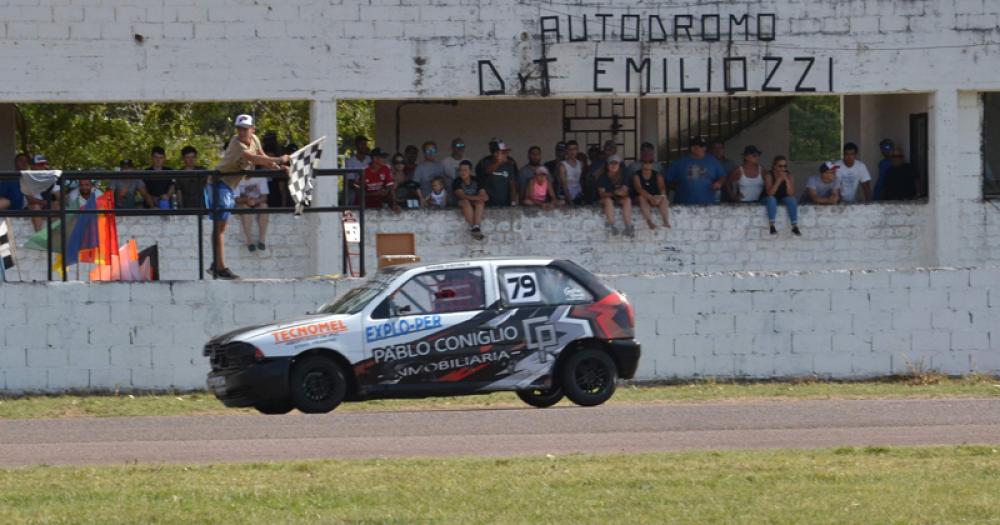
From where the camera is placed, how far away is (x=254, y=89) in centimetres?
2236

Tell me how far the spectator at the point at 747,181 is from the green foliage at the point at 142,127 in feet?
44.7

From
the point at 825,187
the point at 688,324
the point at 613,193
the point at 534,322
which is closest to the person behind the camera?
the point at 534,322

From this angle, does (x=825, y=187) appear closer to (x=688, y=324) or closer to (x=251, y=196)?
(x=688, y=324)

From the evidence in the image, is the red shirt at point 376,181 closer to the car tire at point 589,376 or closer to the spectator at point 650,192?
the spectator at point 650,192

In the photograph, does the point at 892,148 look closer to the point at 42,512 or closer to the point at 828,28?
the point at 828,28

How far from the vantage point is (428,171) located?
75.7 ft

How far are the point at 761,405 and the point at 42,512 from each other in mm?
8839

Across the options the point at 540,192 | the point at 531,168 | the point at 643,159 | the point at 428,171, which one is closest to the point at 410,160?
the point at 428,171

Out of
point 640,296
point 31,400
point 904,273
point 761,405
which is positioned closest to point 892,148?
point 904,273

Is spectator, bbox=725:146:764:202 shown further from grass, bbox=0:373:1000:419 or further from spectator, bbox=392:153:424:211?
grass, bbox=0:373:1000:419

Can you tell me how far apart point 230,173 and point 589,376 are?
4.92 metres

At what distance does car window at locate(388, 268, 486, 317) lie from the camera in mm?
15266

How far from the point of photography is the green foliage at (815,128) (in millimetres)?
42938

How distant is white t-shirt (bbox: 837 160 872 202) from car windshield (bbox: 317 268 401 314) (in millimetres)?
9755
